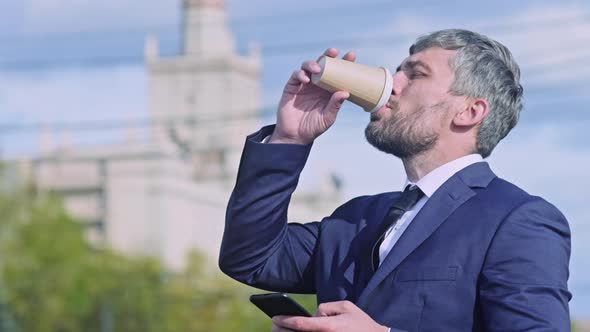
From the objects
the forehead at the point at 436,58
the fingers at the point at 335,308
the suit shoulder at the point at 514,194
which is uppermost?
the forehead at the point at 436,58

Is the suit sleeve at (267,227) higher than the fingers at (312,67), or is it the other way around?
the fingers at (312,67)

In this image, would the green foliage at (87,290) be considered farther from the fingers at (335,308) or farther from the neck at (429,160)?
the fingers at (335,308)

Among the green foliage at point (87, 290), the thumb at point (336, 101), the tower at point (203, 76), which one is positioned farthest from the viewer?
the tower at point (203, 76)

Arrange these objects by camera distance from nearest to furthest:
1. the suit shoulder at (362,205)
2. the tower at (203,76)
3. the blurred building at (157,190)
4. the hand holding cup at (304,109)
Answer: the hand holding cup at (304,109) < the suit shoulder at (362,205) < the blurred building at (157,190) < the tower at (203,76)

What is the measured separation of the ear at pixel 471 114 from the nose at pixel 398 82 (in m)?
0.19

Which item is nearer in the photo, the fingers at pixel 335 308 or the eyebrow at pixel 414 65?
the fingers at pixel 335 308

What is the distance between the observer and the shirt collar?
582cm

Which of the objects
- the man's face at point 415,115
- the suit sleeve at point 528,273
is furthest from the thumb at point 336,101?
the suit sleeve at point 528,273

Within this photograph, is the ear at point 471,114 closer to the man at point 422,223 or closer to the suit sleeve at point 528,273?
the man at point 422,223

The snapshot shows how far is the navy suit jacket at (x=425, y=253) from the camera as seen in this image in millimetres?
5418

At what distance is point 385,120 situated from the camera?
5.84 meters

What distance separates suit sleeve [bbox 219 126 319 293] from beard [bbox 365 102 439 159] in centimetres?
22

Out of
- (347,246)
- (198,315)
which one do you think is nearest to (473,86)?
(347,246)

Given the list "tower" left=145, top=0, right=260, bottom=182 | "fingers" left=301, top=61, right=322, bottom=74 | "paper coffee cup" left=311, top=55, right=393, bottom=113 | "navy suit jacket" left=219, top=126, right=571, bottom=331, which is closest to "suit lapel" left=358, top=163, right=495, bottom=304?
"navy suit jacket" left=219, top=126, right=571, bottom=331
